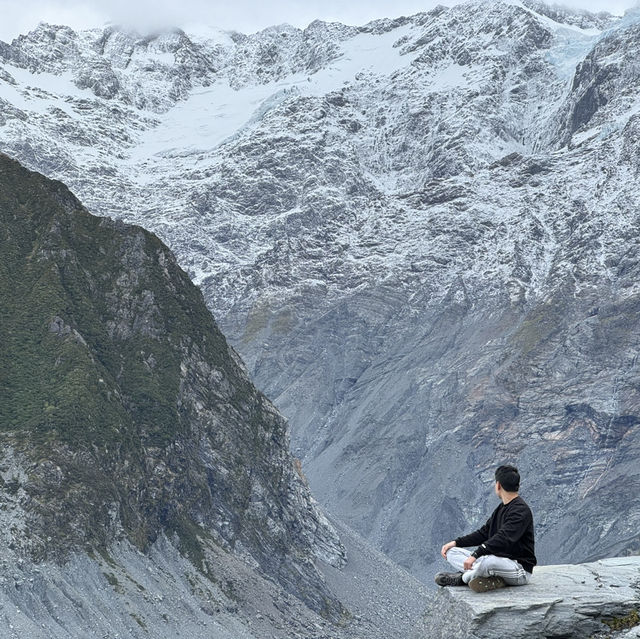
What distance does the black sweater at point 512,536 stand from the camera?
16.3 metres

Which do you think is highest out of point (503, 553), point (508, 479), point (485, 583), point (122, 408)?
point (508, 479)

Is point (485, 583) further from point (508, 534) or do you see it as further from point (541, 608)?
point (541, 608)

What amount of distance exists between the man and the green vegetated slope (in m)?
77.0

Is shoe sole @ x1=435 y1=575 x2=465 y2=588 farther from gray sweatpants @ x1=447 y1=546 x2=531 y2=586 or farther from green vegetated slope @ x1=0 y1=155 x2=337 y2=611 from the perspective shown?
green vegetated slope @ x1=0 y1=155 x2=337 y2=611

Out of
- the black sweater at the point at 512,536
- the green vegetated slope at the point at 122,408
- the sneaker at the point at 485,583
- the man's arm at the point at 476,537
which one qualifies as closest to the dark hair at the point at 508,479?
the black sweater at the point at 512,536

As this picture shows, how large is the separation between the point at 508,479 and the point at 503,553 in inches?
45.9

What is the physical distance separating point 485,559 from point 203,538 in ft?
323

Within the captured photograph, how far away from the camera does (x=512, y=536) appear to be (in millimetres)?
16328

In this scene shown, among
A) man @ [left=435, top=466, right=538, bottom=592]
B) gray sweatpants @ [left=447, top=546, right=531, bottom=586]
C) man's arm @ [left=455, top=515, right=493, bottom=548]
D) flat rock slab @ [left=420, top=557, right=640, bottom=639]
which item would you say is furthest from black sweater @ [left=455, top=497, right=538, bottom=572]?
flat rock slab @ [left=420, top=557, right=640, bottom=639]

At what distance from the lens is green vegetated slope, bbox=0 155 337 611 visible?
9788 cm

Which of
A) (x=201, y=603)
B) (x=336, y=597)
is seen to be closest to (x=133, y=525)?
(x=201, y=603)

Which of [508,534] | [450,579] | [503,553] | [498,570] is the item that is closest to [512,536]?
[508,534]

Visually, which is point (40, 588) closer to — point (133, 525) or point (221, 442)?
point (133, 525)

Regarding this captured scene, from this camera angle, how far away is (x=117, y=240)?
135 m
